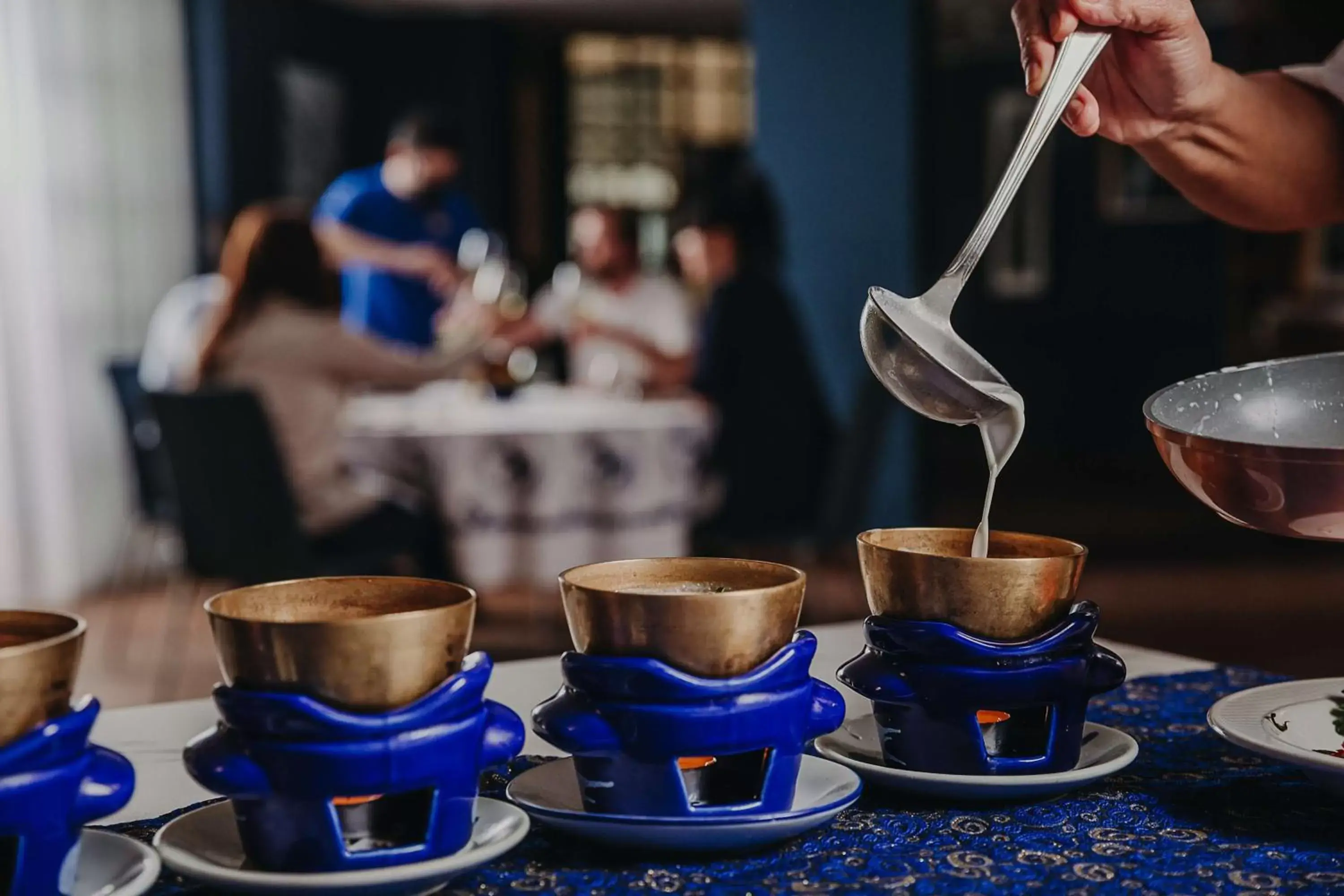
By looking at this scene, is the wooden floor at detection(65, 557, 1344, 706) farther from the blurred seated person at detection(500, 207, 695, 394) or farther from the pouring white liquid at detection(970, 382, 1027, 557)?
the pouring white liquid at detection(970, 382, 1027, 557)

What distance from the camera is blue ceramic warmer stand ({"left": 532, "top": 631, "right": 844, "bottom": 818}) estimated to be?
1.96 feet

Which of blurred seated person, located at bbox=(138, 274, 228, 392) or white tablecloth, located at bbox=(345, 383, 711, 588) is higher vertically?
blurred seated person, located at bbox=(138, 274, 228, 392)

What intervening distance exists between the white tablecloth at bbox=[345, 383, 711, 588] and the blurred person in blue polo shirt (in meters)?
1.74

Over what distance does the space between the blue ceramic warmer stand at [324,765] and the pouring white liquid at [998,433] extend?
0.27 meters

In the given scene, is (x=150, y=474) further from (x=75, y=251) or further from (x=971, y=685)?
(x=971, y=685)

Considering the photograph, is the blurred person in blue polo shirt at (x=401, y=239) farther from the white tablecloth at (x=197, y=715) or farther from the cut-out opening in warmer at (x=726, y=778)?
the cut-out opening in warmer at (x=726, y=778)

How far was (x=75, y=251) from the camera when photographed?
5309 millimetres

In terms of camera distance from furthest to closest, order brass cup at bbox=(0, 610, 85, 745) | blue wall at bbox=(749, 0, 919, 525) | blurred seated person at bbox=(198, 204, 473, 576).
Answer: blue wall at bbox=(749, 0, 919, 525)
blurred seated person at bbox=(198, 204, 473, 576)
brass cup at bbox=(0, 610, 85, 745)

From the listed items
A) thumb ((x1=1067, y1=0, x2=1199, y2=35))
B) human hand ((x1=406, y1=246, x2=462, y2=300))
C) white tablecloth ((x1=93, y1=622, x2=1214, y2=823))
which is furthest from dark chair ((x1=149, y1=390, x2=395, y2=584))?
thumb ((x1=1067, y1=0, x2=1199, y2=35))

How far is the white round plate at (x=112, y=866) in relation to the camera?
546 mm

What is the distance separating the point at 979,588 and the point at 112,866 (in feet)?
1.25

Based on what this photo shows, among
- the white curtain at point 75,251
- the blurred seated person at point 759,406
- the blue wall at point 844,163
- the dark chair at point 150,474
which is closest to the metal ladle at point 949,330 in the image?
the blurred seated person at point 759,406

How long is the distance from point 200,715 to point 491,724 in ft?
1.30

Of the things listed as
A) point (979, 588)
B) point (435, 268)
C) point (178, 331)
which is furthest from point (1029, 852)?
point (178, 331)
